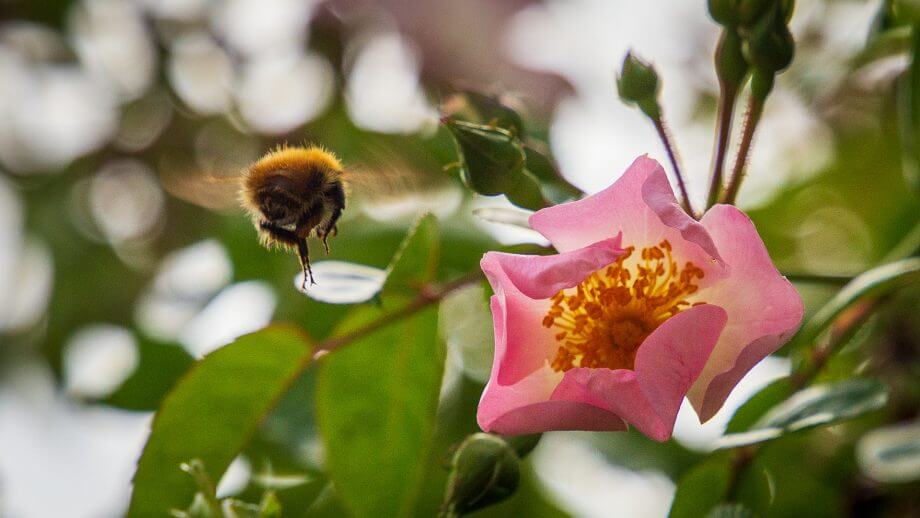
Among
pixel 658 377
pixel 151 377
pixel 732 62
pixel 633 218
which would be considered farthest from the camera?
pixel 151 377

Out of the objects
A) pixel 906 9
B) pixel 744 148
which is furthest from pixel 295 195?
pixel 906 9

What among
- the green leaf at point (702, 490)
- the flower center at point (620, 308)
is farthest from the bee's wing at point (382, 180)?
the green leaf at point (702, 490)

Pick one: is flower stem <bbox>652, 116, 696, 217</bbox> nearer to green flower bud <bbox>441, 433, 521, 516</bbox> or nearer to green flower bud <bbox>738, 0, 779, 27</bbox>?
green flower bud <bbox>738, 0, 779, 27</bbox>

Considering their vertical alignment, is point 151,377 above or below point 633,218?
below

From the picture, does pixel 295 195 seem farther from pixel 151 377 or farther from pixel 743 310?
pixel 151 377

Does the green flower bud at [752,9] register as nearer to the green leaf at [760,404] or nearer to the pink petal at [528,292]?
the pink petal at [528,292]

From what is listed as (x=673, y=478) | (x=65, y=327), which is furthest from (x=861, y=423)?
(x=65, y=327)
